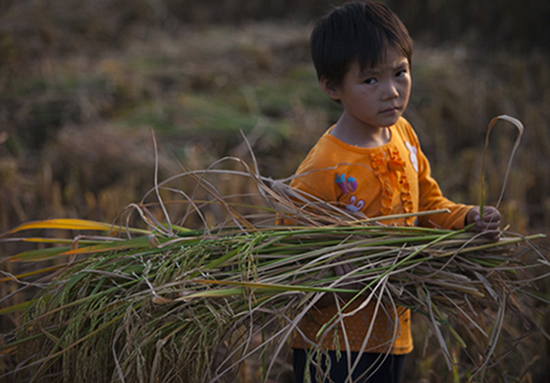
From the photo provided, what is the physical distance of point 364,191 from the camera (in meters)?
1.21

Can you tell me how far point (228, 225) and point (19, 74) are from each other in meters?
3.61

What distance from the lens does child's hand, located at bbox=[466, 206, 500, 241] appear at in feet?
3.84

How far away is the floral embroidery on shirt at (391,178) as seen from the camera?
1208 millimetres

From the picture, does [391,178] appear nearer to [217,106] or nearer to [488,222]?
[488,222]

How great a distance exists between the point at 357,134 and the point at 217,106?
2.67 metres

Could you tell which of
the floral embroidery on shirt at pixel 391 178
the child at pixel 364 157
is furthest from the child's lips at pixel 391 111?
the floral embroidery on shirt at pixel 391 178

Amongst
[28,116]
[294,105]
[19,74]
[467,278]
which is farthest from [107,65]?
[467,278]

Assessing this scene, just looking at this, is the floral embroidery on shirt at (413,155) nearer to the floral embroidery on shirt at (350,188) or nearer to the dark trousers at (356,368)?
the floral embroidery on shirt at (350,188)

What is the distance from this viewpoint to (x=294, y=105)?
385cm

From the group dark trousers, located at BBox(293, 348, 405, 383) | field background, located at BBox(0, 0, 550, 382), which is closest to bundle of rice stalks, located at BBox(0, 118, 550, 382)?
dark trousers, located at BBox(293, 348, 405, 383)

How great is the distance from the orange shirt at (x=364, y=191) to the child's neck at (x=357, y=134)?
0.02 m

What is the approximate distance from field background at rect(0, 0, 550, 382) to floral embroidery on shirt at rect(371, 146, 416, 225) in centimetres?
64

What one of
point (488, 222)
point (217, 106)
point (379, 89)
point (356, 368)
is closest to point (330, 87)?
point (379, 89)

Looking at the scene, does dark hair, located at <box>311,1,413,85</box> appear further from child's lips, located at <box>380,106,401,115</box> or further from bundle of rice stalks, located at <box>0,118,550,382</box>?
bundle of rice stalks, located at <box>0,118,550,382</box>
